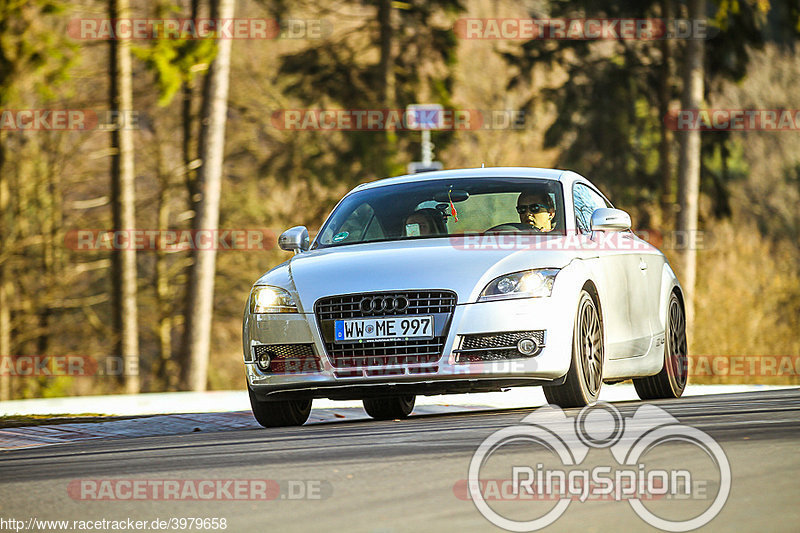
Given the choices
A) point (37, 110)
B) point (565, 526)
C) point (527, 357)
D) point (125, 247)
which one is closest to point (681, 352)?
point (527, 357)

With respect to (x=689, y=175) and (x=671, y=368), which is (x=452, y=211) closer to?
(x=671, y=368)

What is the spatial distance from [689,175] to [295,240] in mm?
18804

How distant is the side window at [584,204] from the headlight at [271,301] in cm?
235

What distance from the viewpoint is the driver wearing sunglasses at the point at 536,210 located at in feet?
33.0

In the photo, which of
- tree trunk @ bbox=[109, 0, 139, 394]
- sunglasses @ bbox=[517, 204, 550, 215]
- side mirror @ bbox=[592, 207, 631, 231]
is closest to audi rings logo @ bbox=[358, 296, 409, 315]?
sunglasses @ bbox=[517, 204, 550, 215]

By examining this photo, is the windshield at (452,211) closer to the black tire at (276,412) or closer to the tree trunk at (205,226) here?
the black tire at (276,412)

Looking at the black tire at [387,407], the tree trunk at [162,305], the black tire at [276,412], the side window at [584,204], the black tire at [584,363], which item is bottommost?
the tree trunk at [162,305]

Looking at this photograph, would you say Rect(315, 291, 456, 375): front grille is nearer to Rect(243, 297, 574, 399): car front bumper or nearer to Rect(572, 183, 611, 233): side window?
Rect(243, 297, 574, 399): car front bumper

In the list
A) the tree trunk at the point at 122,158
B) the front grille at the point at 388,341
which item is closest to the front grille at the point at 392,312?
the front grille at the point at 388,341

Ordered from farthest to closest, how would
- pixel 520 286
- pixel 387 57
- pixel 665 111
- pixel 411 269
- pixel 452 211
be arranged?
pixel 387 57, pixel 665 111, pixel 452 211, pixel 411 269, pixel 520 286

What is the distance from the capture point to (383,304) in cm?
895

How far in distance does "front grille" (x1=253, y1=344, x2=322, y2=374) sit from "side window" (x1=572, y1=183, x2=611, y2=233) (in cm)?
238

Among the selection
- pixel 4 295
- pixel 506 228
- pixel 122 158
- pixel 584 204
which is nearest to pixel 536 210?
pixel 506 228

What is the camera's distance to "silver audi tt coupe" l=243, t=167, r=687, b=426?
8.83 metres
